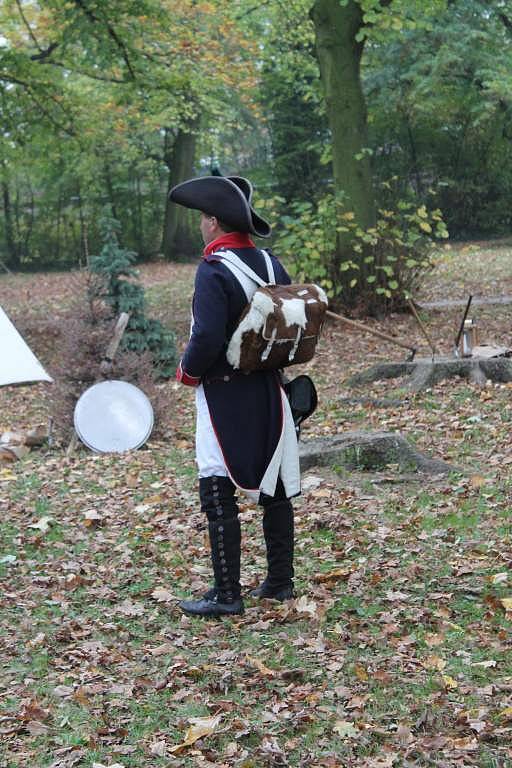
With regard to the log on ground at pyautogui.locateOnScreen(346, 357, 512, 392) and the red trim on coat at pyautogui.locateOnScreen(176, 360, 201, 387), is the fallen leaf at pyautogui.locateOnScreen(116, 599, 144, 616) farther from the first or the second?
the log on ground at pyautogui.locateOnScreen(346, 357, 512, 392)

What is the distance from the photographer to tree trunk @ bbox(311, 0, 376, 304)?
15.1m

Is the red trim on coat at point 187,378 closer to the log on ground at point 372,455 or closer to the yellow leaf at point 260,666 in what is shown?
the yellow leaf at point 260,666

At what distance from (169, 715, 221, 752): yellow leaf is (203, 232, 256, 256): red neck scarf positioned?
80.7 inches

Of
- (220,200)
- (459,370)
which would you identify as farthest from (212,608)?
(459,370)

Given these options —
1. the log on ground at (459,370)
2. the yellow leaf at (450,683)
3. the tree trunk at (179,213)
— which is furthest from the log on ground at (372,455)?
the tree trunk at (179,213)

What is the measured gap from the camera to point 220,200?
4883mm

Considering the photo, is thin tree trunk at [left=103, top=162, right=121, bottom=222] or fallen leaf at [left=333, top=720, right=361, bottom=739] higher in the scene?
Result: thin tree trunk at [left=103, top=162, right=121, bottom=222]

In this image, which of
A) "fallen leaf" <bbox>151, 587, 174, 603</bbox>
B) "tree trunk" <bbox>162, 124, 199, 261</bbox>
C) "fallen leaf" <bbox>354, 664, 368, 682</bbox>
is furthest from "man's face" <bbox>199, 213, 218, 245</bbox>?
"tree trunk" <bbox>162, 124, 199, 261</bbox>

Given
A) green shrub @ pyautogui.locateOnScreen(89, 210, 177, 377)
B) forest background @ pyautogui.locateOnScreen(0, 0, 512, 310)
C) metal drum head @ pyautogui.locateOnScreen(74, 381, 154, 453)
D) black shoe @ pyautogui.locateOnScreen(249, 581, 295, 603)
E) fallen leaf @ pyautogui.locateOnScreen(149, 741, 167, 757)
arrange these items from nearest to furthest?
fallen leaf @ pyautogui.locateOnScreen(149, 741, 167, 757) < black shoe @ pyautogui.locateOnScreen(249, 581, 295, 603) < metal drum head @ pyautogui.locateOnScreen(74, 381, 154, 453) < green shrub @ pyautogui.locateOnScreen(89, 210, 177, 377) < forest background @ pyautogui.locateOnScreen(0, 0, 512, 310)

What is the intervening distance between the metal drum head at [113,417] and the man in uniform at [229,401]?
4.55m

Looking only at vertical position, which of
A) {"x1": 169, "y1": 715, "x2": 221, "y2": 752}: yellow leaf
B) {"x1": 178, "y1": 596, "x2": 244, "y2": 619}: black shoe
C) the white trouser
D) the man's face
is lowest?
{"x1": 178, "y1": 596, "x2": 244, "y2": 619}: black shoe

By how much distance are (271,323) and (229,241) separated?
18.3 inches

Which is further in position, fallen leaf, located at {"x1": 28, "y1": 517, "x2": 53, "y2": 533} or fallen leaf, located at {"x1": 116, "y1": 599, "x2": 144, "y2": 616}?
fallen leaf, located at {"x1": 28, "y1": 517, "x2": 53, "y2": 533}

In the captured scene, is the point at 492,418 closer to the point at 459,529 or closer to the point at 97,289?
the point at 459,529
